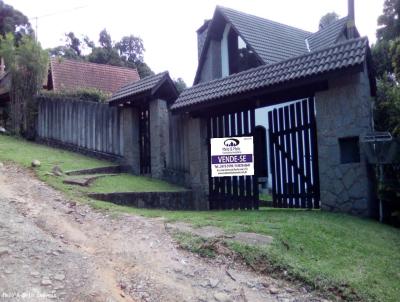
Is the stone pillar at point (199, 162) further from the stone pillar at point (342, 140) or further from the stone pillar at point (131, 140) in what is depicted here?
the stone pillar at point (342, 140)

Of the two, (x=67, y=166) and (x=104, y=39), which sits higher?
(x=104, y=39)

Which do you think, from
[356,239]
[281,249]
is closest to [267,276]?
[281,249]

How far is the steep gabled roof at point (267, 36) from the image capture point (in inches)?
697

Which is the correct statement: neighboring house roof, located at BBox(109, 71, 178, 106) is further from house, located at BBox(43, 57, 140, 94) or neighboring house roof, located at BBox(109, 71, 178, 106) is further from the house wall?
house, located at BBox(43, 57, 140, 94)

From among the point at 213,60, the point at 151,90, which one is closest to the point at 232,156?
the point at 151,90

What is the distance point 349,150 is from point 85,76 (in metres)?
20.4

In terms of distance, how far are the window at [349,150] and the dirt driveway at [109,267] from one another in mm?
3848

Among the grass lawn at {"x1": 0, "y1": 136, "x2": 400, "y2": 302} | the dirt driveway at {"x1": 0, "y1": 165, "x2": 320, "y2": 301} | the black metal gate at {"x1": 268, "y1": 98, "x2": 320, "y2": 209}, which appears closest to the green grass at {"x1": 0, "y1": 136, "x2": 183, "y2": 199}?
the grass lawn at {"x1": 0, "y1": 136, "x2": 400, "y2": 302}

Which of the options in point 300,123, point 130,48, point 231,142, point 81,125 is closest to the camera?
point 300,123

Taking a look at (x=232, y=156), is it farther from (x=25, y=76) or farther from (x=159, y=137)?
(x=25, y=76)

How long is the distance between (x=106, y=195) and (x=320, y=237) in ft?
14.3

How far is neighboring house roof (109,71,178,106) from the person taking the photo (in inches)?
472

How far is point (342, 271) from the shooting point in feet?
17.8

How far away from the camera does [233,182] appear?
10031 millimetres
